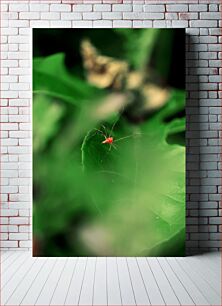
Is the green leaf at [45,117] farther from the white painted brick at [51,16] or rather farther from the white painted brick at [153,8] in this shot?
the white painted brick at [153,8]

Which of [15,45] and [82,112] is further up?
[15,45]

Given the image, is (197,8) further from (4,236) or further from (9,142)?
(4,236)

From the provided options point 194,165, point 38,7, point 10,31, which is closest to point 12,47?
point 10,31

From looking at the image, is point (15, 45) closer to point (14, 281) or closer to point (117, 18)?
point (117, 18)

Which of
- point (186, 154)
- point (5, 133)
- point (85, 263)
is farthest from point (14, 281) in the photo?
point (186, 154)

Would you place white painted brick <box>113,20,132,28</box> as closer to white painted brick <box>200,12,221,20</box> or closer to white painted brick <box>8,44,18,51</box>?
white painted brick <box>200,12,221,20</box>

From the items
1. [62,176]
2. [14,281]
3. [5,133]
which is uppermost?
[5,133]
